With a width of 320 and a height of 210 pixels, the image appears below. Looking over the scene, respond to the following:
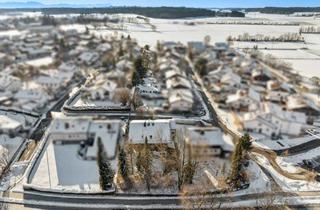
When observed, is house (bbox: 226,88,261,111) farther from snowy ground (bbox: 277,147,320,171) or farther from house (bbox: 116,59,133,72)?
house (bbox: 116,59,133,72)

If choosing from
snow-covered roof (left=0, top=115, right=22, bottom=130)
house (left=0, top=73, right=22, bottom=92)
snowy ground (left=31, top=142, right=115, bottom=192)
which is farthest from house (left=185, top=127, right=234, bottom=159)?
house (left=0, top=73, right=22, bottom=92)

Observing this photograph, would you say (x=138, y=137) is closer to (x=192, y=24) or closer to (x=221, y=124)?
(x=221, y=124)

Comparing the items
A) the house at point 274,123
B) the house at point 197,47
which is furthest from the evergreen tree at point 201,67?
the house at point 274,123

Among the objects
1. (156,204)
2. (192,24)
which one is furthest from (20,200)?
(192,24)

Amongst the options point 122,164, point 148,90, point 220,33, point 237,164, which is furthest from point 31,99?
point 220,33

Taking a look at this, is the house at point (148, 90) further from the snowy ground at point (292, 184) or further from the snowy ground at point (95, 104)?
the snowy ground at point (292, 184)

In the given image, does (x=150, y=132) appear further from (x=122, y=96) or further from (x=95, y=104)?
(x=95, y=104)
